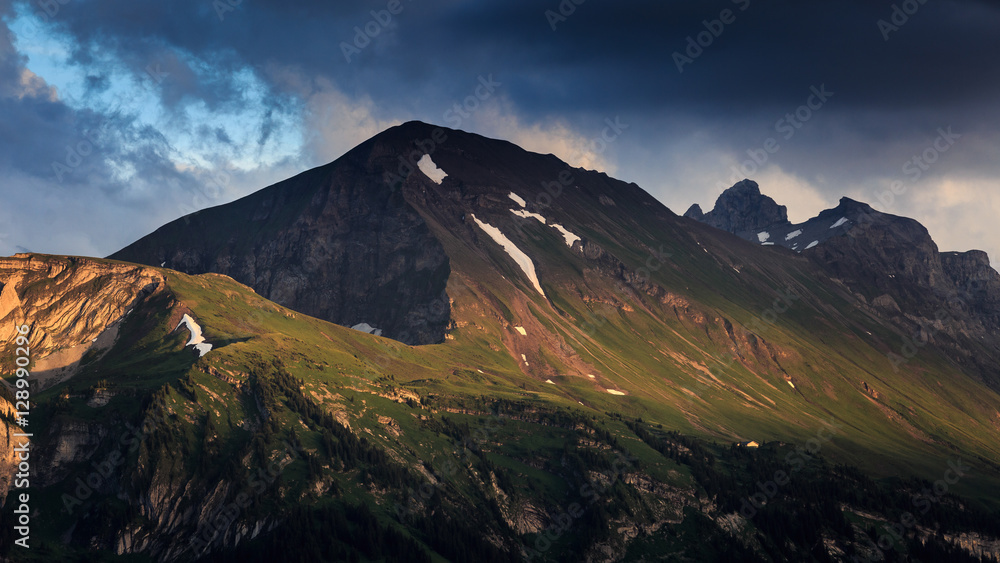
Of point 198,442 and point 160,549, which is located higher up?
point 198,442

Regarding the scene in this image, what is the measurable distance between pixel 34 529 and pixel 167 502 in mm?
24427

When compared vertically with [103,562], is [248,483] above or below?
above

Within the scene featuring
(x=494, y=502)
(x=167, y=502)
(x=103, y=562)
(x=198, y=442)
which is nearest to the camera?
(x=103, y=562)

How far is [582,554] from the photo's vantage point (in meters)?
189

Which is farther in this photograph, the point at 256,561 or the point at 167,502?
the point at 167,502

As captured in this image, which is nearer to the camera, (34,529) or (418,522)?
(34,529)

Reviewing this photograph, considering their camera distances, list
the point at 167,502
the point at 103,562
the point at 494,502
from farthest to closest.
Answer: the point at 494,502
the point at 167,502
the point at 103,562

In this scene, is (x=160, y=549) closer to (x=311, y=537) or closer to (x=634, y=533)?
(x=311, y=537)

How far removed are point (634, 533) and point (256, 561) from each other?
3485 inches

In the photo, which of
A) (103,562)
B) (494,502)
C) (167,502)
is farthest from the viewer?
(494,502)

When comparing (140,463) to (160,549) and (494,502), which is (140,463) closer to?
(160,549)

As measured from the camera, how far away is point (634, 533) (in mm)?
198375

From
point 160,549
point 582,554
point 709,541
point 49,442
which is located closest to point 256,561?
A: point 160,549

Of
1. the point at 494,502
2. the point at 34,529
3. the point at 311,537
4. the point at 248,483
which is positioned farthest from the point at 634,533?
the point at 34,529
